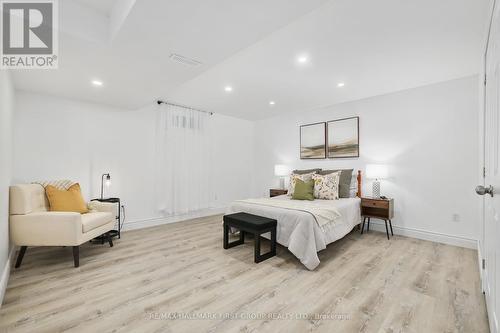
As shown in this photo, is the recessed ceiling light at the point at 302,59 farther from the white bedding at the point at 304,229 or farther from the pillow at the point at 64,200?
the pillow at the point at 64,200

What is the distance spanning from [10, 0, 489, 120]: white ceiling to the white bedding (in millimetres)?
1884

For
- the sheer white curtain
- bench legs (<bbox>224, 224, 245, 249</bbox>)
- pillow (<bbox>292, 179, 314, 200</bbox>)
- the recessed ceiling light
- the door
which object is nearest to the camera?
the door

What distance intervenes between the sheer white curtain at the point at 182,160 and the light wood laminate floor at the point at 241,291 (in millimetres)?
1555

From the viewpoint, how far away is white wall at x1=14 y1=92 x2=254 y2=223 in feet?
10.5

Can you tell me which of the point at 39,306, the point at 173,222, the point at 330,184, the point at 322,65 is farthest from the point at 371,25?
the point at 173,222

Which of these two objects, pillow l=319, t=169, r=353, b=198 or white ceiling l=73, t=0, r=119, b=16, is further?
pillow l=319, t=169, r=353, b=198

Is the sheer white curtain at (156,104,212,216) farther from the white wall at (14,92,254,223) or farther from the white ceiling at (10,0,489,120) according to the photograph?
the white ceiling at (10,0,489,120)

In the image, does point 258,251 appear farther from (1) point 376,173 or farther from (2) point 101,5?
(2) point 101,5

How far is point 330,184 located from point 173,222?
3.20 metres

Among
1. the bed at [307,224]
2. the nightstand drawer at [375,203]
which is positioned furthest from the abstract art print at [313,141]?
the bed at [307,224]

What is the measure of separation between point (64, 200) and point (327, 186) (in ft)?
12.7

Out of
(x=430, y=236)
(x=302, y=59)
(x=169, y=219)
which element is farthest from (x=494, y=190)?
(x=169, y=219)

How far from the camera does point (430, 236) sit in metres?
3.45

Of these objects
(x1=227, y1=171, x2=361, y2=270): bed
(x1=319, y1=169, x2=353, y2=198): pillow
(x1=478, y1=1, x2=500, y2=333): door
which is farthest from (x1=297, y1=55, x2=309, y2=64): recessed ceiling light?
(x1=319, y1=169, x2=353, y2=198): pillow
